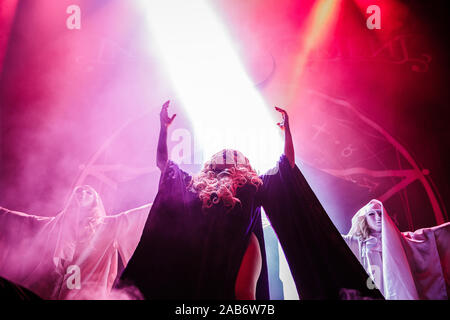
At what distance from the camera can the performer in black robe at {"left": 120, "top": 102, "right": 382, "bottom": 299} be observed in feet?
7.15

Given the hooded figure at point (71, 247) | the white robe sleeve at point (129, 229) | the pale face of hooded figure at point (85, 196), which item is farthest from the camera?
the pale face of hooded figure at point (85, 196)

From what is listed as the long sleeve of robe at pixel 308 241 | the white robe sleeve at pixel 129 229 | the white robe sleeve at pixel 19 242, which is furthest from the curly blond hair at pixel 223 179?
the white robe sleeve at pixel 19 242

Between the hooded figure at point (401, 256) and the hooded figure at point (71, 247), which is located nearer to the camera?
the hooded figure at point (401, 256)

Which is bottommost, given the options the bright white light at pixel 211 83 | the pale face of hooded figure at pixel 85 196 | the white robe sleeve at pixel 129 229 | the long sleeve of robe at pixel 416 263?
the long sleeve of robe at pixel 416 263

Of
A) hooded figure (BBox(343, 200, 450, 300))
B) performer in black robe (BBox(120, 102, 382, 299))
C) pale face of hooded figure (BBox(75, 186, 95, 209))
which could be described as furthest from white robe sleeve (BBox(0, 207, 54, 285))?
hooded figure (BBox(343, 200, 450, 300))

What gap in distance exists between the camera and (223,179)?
2570 millimetres

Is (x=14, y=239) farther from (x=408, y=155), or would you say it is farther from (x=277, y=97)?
(x=408, y=155)

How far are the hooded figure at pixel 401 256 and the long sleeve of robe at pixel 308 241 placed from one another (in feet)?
1.63

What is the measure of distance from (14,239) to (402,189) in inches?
152

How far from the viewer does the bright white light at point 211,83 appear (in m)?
3.62

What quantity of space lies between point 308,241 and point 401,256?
34.8 inches

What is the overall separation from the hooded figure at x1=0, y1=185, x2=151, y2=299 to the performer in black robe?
2.35ft

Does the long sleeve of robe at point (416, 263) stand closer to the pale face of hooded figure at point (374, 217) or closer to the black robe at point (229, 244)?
the pale face of hooded figure at point (374, 217)

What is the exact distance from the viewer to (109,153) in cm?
362
